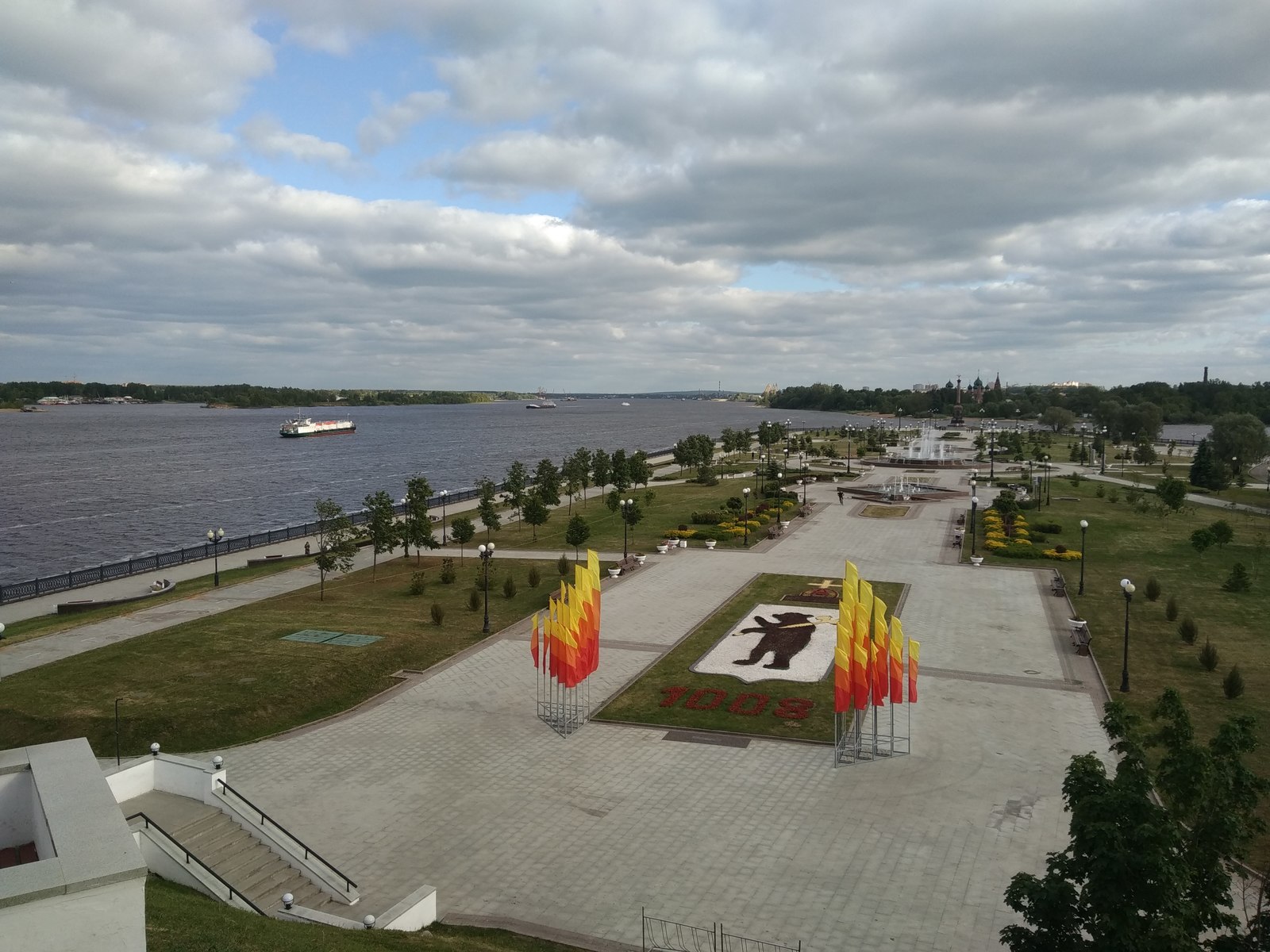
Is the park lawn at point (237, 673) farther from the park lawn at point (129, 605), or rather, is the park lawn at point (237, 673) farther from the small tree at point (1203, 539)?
the small tree at point (1203, 539)

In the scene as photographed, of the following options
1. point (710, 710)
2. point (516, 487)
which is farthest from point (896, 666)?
point (516, 487)

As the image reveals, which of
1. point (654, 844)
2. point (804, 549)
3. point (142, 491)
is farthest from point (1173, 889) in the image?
point (142, 491)

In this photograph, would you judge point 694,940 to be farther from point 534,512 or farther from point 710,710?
point 534,512

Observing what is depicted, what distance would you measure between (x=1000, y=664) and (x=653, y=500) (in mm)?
37159

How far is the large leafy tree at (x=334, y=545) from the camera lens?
33.4m

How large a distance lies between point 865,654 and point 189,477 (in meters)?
96.5

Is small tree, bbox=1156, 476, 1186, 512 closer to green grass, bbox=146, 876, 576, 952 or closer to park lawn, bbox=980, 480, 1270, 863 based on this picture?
park lawn, bbox=980, 480, 1270, 863

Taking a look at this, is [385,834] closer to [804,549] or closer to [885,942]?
[885,942]

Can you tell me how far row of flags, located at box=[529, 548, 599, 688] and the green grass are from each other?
807cm

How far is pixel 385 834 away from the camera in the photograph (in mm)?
15367

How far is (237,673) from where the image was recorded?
23.5 metres

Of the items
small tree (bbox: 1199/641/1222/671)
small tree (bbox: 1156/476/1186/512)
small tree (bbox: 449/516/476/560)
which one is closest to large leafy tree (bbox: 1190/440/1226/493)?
small tree (bbox: 1156/476/1186/512)

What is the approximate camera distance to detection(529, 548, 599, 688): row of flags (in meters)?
20.2

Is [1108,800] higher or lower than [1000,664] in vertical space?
higher
